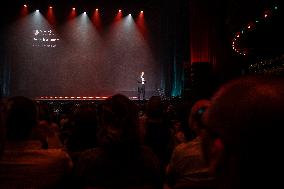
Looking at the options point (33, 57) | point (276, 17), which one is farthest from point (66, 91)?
point (276, 17)

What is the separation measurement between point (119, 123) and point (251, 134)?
1.66 meters

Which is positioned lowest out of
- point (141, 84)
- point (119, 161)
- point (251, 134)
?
point (119, 161)

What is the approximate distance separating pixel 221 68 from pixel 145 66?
21.7ft

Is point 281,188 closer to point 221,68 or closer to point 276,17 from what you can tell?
point 276,17

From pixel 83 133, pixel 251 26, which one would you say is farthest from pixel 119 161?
pixel 251 26

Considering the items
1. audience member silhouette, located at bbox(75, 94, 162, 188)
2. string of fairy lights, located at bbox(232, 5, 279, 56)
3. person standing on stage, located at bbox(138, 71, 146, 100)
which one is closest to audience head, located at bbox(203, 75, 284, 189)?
audience member silhouette, located at bbox(75, 94, 162, 188)

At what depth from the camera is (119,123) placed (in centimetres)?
222

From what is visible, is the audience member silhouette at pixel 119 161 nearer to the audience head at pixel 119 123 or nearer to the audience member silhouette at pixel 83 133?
the audience head at pixel 119 123

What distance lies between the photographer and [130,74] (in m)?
18.1

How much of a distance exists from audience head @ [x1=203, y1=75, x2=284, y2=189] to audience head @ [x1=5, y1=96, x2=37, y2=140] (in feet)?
5.60

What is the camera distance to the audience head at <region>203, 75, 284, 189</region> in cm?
58

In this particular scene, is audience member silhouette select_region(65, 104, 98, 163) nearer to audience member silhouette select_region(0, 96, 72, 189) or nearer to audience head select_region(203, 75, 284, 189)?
audience member silhouette select_region(0, 96, 72, 189)

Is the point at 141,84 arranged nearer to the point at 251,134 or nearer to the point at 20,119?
the point at 20,119

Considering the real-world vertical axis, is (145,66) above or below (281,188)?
above
